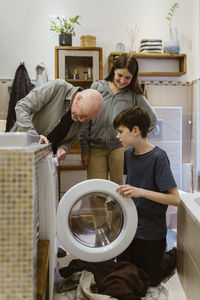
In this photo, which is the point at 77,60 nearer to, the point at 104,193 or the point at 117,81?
the point at 117,81

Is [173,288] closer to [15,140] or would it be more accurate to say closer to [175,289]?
[175,289]

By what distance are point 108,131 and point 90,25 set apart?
67.6 inches

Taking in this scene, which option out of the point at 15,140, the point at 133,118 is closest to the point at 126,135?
the point at 133,118

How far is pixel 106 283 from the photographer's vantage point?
1.67 meters

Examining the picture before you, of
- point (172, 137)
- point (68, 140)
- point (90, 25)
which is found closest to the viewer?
point (68, 140)

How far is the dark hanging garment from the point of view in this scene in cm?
312

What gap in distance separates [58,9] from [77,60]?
2.21ft

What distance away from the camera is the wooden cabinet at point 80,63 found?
3201 millimetres

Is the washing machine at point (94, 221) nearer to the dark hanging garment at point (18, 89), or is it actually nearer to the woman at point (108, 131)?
the woman at point (108, 131)

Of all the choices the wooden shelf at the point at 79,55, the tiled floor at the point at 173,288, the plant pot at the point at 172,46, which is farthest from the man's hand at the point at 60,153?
the plant pot at the point at 172,46

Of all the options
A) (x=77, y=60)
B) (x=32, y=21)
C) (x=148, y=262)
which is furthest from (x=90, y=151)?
(x=32, y=21)

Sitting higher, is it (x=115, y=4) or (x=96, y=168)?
(x=115, y=4)

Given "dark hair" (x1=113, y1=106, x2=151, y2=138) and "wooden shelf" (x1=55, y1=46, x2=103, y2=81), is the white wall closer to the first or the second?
"wooden shelf" (x1=55, y1=46, x2=103, y2=81)

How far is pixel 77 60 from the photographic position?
325 cm
